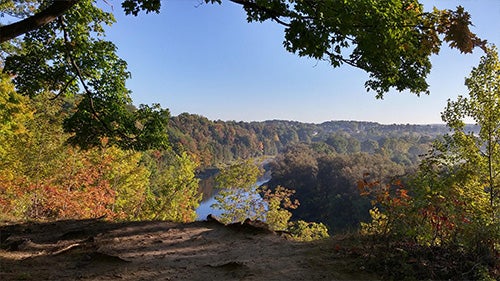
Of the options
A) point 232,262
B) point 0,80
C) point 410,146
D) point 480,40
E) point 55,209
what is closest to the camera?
point 480,40

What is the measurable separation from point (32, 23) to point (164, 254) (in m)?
4.64

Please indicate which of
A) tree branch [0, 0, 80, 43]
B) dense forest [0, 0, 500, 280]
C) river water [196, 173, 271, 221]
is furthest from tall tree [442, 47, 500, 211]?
river water [196, 173, 271, 221]

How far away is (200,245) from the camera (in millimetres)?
6875

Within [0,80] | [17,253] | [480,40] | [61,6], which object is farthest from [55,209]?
[480,40]

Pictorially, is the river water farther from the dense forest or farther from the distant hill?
the dense forest

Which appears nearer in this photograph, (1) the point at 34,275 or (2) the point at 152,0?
(1) the point at 34,275

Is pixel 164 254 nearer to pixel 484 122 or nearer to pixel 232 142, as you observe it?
pixel 484 122

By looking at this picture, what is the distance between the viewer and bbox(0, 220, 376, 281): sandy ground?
4863 millimetres

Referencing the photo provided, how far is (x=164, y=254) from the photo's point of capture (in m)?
6.12

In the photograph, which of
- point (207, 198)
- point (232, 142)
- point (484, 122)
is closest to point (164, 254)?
point (484, 122)

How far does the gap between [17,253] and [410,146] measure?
162 m

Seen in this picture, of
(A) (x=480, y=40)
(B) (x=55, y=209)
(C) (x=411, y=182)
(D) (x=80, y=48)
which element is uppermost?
(D) (x=80, y=48)

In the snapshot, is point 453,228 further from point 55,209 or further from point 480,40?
point 55,209

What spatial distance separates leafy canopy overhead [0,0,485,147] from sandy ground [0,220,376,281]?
8.11 ft
